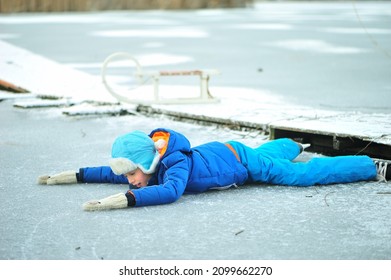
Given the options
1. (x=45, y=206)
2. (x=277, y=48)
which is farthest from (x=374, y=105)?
(x=277, y=48)

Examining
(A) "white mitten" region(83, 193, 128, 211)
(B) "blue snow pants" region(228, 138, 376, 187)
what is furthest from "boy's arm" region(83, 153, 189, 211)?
(B) "blue snow pants" region(228, 138, 376, 187)

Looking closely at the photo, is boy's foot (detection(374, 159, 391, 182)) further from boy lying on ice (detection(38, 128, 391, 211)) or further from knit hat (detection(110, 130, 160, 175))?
knit hat (detection(110, 130, 160, 175))

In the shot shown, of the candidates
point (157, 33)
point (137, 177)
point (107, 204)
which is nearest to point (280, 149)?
point (137, 177)

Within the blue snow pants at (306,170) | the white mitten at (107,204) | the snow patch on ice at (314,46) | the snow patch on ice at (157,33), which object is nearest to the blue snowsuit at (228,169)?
the blue snow pants at (306,170)

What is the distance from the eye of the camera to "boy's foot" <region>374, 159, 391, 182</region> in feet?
12.4

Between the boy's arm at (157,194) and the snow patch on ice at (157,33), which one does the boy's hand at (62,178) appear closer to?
the boy's arm at (157,194)

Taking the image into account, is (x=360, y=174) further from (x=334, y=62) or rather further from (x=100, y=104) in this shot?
(x=334, y=62)

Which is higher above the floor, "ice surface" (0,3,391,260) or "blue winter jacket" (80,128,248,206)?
"blue winter jacket" (80,128,248,206)

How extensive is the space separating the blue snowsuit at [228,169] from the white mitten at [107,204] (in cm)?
17

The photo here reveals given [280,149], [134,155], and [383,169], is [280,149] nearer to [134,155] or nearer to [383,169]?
[383,169]

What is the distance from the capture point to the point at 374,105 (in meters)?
6.09

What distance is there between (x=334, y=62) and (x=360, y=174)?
628cm
